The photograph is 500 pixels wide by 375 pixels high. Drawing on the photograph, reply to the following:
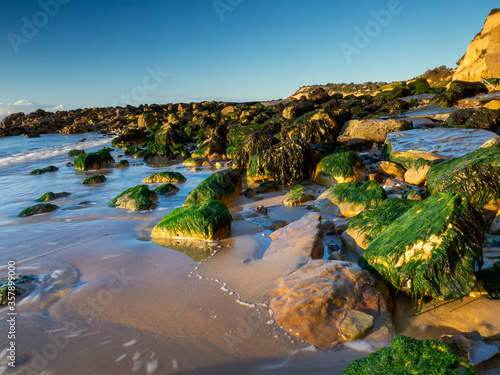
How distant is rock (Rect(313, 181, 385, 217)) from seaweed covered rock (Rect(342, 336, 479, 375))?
106 inches

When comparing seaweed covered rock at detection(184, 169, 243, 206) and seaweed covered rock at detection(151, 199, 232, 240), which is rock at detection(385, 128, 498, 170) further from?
seaweed covered rock at detection(151, 199, 232, 240)

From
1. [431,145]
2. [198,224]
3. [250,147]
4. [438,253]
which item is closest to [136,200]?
[198,224]

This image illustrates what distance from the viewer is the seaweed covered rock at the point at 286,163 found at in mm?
6832

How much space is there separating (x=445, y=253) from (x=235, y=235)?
8.23ft

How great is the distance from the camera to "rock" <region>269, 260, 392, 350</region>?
213cm

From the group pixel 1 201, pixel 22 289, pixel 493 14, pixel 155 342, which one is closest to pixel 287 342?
pixel 155 342

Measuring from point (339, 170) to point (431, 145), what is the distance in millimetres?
2224

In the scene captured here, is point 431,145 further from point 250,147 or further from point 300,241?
point 300,241

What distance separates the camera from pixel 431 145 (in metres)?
6.52

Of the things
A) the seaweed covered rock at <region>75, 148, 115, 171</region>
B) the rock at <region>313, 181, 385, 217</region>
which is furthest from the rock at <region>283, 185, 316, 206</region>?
the seaweed covered rock at <region>75, 148, 115, 171</region>

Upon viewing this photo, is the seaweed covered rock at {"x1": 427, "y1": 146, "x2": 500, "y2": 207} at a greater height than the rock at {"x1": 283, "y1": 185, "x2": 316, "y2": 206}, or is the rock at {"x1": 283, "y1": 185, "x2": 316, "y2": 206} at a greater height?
the seaweed covered rock at {"x1": 427, "y1": 146, "x2": 500, "y2": 207}

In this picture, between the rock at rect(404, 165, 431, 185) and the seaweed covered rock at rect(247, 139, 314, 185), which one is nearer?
the rock at rect(404, 165, 431, 185)

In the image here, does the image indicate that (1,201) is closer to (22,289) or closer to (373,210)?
(22,289)

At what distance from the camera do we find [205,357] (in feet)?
6.51
